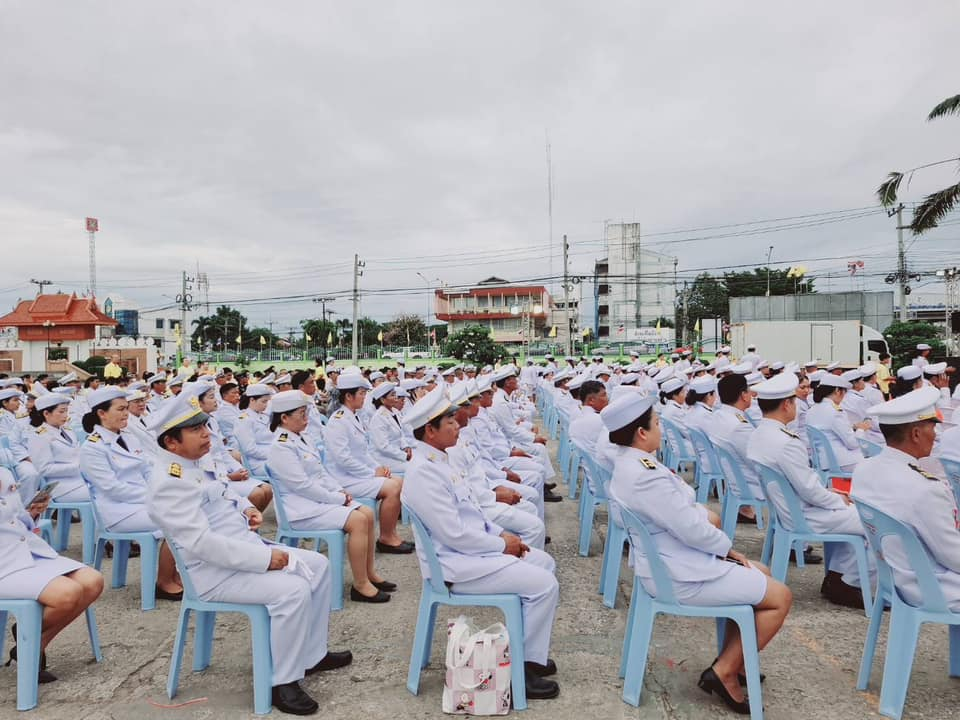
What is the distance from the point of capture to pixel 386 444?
6.92 meters

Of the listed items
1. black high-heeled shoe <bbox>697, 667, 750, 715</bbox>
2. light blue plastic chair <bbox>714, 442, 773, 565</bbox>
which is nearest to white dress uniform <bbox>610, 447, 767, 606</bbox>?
black high-heeled shoe <bbox>697, 667, 750, 715</bbox>

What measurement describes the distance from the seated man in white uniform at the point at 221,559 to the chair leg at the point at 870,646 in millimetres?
2658

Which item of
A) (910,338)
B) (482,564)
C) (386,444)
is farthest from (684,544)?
(910,338)

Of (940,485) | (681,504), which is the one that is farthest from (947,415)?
(681,504)

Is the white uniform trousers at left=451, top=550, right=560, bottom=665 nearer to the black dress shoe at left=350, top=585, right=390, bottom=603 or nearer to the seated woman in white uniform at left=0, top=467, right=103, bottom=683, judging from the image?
the black dress shoe at left=350, top=585, right=390, bottom=603

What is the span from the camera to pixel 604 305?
71812 mm

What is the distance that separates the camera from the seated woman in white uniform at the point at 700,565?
294cm

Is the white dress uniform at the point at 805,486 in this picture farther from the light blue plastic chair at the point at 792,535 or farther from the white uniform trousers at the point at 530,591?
the white uniform trousers at the point at 530,591

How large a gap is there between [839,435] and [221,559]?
18.6 ft

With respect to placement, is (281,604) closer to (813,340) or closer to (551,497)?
(551,497)

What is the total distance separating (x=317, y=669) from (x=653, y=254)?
2780 inches

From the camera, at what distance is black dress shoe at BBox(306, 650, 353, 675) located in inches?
137

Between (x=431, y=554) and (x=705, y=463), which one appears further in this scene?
(x=705, y=463)

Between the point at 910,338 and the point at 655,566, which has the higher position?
the point at 910,338
